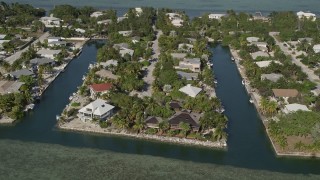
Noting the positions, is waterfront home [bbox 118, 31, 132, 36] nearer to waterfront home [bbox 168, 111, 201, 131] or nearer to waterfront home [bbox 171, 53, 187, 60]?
waterfront home [bbox 171, 53, 187, 60]

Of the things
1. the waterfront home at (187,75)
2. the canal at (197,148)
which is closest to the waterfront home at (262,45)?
the waterfront home at (187,75)

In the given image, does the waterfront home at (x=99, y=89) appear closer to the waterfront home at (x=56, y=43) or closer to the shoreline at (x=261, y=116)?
the shoreline at (x=261, y=116)

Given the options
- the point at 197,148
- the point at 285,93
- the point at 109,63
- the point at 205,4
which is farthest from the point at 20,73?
the point at 205,4

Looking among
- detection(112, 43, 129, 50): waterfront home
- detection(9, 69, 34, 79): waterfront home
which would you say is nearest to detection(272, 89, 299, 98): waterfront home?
detection(112, 43, 129, 50): waterfront home

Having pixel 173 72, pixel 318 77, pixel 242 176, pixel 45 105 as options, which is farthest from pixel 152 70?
pixel 242 176

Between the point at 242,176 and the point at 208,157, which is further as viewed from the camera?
the point at 208,157

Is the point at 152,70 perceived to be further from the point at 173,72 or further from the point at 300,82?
the point at 300,82

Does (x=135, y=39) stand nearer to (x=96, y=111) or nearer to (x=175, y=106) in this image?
(x=175, y=106)
